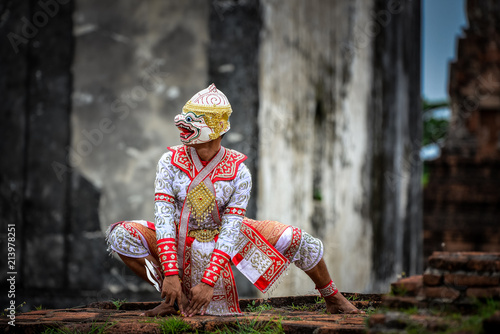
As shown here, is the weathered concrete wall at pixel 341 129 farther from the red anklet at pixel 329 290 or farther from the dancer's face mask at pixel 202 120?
the dancer's face mask at pixel 202 120

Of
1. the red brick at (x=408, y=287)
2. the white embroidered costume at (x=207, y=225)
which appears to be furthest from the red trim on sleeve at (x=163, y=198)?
the red brick at (x=408, y=287)

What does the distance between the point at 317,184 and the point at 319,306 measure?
136 inches

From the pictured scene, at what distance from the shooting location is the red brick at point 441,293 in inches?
117

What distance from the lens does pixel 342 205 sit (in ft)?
28.5

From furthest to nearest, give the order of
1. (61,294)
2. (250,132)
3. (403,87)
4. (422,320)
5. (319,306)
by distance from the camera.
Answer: (403,87)
(61,294)
(250,132)
(319,306)
(422,320)

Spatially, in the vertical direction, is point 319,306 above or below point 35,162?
below

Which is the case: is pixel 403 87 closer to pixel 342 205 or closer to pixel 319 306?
pixel 342 205

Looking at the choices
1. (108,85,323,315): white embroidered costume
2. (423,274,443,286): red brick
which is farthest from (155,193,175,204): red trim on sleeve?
(423,274,443,286): red brick

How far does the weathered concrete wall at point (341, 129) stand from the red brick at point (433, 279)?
3.06m

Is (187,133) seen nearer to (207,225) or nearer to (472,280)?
(207,225)

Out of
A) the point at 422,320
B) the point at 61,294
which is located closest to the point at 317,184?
the point at 61,294

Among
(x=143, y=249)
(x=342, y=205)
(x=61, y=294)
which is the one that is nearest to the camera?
(x=143, y=249)

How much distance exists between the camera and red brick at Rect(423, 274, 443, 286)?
119 inches

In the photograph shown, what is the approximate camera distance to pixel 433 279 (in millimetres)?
3025
